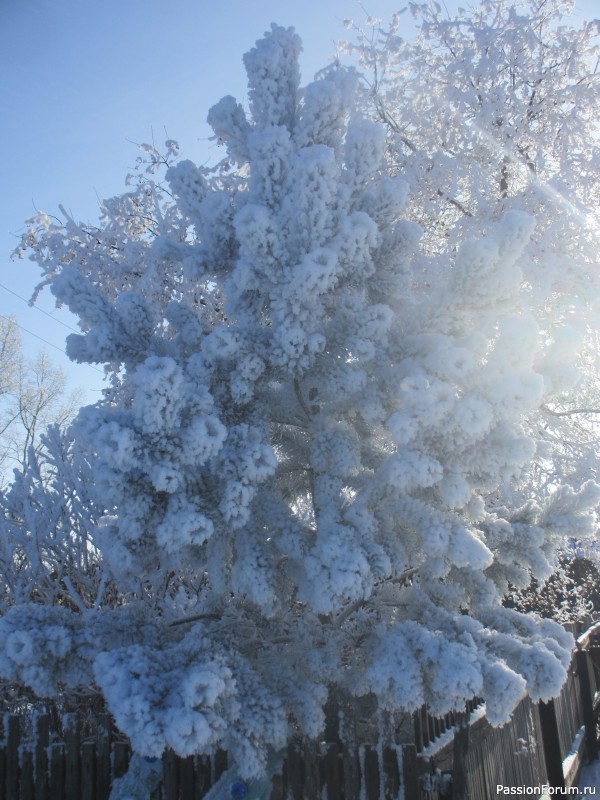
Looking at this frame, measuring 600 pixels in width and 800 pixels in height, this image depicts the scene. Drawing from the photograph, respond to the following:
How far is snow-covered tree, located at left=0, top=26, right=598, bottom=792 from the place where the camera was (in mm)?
2836

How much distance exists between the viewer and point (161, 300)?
6762mm

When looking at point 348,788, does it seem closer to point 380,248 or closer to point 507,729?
point 507,729

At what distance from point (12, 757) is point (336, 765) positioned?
2199mm

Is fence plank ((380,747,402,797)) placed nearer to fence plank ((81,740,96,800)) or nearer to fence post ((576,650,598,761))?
fence plank ((81,740,96,800))

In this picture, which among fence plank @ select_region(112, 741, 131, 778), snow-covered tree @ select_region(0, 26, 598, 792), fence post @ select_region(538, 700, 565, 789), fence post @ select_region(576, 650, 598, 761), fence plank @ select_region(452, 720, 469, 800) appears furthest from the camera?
fence post @ select_region(576, 650, 598, 761)

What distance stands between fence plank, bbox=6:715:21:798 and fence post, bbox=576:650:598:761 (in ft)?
19.5

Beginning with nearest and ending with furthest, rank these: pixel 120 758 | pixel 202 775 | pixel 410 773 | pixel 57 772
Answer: pixel 410 773 → pixel 202 775 → pixel 120 758 → pixel 57 772

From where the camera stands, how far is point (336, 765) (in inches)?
130

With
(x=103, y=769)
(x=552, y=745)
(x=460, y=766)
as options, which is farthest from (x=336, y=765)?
(x=552, y=745)

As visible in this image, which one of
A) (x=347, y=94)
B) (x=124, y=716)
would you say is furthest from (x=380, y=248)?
(x=124, y=716)

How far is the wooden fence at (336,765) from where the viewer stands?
10.6ft

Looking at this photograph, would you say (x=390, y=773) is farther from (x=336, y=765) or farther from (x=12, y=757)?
(x=12, y=757)

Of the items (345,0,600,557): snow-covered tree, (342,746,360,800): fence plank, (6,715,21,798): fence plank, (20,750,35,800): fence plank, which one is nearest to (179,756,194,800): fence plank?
(342,746,360,800): fence plank

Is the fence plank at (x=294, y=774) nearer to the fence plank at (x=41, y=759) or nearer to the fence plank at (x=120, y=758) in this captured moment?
the fence plank at (x=120, y=758)
